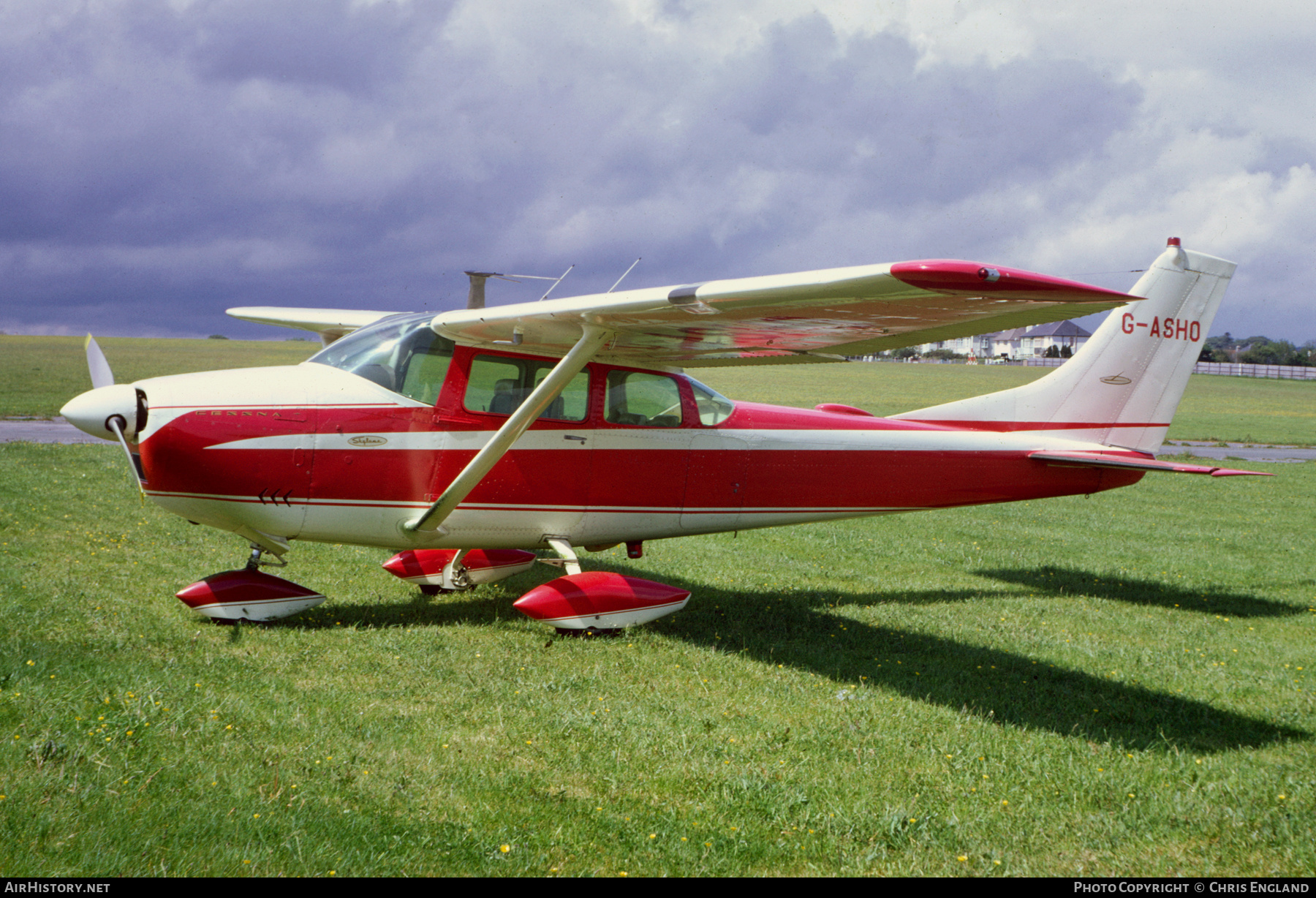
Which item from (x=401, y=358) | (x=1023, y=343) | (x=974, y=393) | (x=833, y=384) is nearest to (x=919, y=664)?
→ (x=401, y=358)

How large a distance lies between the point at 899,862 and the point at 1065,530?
11131 mm

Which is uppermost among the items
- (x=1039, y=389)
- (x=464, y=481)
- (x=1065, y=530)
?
(x=1039, y=389)

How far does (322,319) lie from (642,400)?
432 cm

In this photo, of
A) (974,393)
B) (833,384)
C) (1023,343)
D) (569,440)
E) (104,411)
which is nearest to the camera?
(104,411)

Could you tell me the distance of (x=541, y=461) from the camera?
754 centimetres

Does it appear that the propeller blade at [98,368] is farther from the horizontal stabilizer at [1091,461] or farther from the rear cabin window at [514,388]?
the horizontal stabilizer at [1091,461]

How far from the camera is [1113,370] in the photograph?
9742 millimetres

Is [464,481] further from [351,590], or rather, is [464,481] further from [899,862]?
[899,862]

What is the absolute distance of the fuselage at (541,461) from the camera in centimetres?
664

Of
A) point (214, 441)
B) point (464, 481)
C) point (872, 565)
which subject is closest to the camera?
point (214, 441)

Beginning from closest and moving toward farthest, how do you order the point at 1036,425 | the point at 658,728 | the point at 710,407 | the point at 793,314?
the point at 658,728 → the point at 793,314 → the point at 710,407 → the point at 1036,425

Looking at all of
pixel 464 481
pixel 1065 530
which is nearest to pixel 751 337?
pixel 464 481

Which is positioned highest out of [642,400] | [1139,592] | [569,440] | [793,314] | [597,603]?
[793,314]

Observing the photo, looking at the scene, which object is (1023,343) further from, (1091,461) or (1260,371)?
(1091,461)
